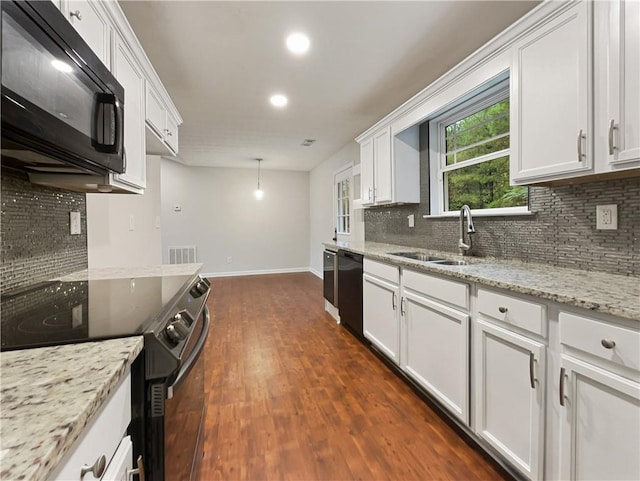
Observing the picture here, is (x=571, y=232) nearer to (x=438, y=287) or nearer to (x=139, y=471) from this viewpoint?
(x=438, y=287)

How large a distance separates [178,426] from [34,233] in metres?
1.15

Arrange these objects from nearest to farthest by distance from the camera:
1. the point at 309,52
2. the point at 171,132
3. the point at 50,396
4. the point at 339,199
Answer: the point at 50,396
the point at 309,52
the point at 171,132
the point at 339,199

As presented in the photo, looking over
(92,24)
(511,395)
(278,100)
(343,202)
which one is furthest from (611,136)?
(343,202)

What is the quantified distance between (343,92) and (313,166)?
3691 millimetres

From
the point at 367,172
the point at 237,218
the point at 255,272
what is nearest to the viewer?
the point at 367,172

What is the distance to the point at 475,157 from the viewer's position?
8.02 ft

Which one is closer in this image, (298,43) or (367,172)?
(298,43)

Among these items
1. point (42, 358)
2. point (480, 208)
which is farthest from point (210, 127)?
point (42, 358)

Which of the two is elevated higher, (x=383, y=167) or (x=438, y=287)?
(x=383, y=167)

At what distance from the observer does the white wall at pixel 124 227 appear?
1939 millimetres

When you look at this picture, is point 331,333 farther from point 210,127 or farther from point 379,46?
point 210,127

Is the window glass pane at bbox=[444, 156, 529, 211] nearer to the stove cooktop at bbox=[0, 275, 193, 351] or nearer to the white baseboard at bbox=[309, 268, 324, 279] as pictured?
the stove cooktop at bbox=[0, 275, 193, 351]

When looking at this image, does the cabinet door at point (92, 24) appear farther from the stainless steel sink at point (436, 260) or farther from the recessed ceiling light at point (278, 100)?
the stainless steel sink at point (436, 260)

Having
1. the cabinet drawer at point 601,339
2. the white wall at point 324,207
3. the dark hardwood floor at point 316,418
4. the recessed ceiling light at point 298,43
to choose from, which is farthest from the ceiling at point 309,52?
the dark hardwood floor at point 316,418
